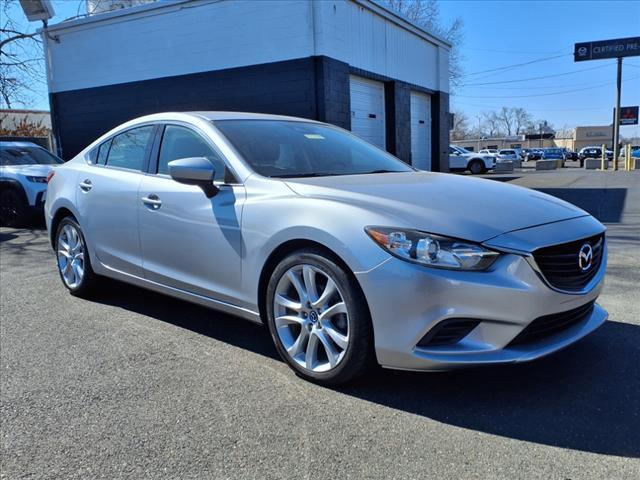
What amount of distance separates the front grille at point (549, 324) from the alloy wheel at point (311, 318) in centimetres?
90

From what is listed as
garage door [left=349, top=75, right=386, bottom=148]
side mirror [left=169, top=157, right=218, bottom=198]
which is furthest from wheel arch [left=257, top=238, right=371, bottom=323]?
garage door [left=349, top=75, right=386, bottom=148]

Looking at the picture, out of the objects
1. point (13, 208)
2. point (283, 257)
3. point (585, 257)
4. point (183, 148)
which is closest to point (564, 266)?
point (585, 257)

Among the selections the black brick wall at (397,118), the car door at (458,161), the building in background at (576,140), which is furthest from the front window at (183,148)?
the building in background at (576,140)

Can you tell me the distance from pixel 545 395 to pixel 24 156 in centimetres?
1083

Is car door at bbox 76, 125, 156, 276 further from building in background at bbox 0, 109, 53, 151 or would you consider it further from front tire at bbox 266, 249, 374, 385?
building in background at bbox 0, 109, 53, 151

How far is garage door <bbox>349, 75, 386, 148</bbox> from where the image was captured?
14609 millimetres

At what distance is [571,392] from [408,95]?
611 inches

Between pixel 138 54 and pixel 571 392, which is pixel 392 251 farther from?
pixel 138 54

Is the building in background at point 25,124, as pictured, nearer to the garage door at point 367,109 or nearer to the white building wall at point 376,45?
the garage door at point 367,109

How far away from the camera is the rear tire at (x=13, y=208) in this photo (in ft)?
32.8

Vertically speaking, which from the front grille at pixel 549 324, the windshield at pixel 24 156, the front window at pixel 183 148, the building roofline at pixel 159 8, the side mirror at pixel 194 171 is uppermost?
the building roofline at pixel 159 8

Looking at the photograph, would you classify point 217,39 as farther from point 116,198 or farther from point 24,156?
point 116,198

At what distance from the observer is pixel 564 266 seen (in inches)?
116

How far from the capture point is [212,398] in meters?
3.09
